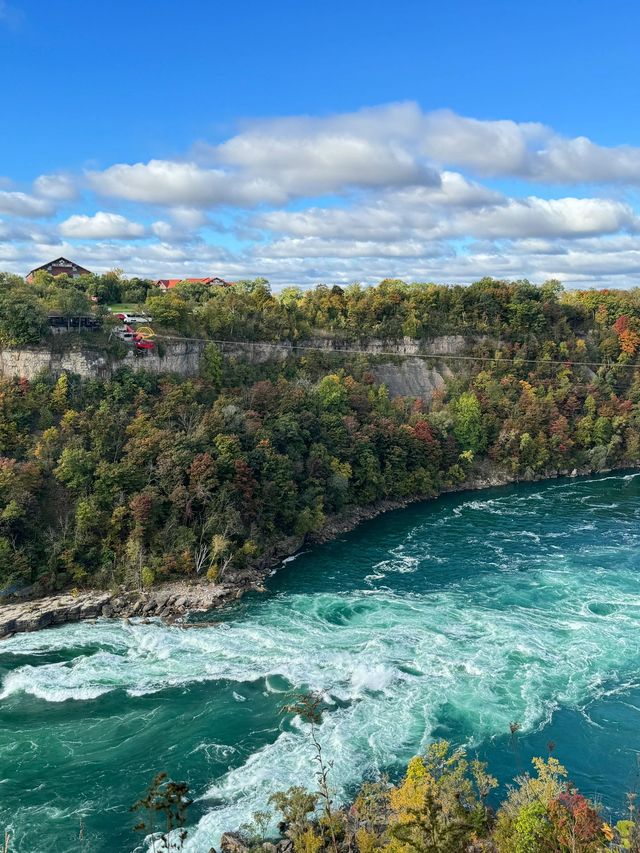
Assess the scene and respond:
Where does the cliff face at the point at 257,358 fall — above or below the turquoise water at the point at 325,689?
above

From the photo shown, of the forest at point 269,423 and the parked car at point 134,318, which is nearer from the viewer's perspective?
the forest at point 269,423

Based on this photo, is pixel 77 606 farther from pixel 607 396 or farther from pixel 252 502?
pixel 607 396

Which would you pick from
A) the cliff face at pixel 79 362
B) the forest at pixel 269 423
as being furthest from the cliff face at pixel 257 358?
the forest at pixel 269 423

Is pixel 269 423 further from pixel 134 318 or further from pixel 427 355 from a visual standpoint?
pixel 427 355

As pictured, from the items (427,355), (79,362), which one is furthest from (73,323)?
(427,355)

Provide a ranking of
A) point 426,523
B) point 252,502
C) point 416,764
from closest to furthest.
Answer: point 416,764, point 252,502, point 426,523

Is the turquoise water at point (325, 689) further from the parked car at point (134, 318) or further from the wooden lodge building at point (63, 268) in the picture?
the wooden lodge building at point (63, 268)

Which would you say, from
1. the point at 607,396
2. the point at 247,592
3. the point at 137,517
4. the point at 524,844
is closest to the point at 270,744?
the point at 524,844

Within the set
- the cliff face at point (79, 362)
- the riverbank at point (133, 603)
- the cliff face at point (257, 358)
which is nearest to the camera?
the riverbank at point (133, 603)
